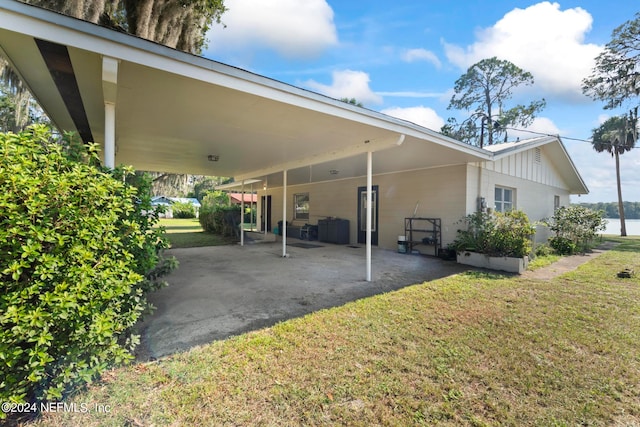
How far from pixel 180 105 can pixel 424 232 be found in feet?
23.8

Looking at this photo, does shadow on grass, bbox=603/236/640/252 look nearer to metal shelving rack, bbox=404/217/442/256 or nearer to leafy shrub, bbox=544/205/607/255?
leafy shrub, bbox=544/205/607/255

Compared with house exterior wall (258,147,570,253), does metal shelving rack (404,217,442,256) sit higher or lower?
lower

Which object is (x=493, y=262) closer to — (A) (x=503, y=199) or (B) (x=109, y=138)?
(A) (x=503, y=199)

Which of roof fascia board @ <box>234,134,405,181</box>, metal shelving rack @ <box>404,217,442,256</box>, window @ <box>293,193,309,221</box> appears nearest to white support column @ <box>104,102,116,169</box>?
roof fascia board @ <box>234,134,405,181</box>

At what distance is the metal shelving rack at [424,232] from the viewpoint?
8.12 m

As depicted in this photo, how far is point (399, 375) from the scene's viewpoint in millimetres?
2264

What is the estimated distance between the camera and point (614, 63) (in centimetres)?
1362

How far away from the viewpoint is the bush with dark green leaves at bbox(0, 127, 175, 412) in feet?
4.98

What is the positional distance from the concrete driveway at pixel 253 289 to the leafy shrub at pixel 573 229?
16.6 feet

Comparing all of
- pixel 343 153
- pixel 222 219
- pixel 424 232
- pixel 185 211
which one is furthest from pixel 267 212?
pixel 185 211

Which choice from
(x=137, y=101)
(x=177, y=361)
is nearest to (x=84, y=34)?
(x=137, y=101)

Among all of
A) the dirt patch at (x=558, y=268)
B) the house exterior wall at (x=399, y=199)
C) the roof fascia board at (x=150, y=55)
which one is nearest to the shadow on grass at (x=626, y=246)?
the dirt patch at (x=558, y=268)

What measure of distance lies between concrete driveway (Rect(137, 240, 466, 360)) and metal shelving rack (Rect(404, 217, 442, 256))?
2.02 ft

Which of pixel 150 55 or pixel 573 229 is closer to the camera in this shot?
pixel 150 55
